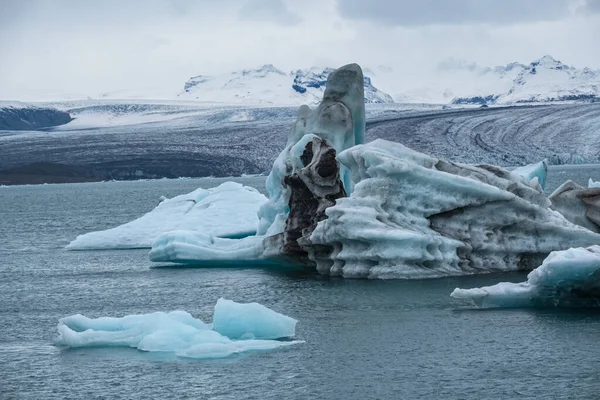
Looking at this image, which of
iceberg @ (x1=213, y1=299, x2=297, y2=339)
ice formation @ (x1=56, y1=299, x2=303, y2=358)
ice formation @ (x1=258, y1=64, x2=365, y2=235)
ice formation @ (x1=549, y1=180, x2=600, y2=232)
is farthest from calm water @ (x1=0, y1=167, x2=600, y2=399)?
ice formation @ (x1=549, y1=180, x2=600, y2=232)

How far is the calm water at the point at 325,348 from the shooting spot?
10.5 m

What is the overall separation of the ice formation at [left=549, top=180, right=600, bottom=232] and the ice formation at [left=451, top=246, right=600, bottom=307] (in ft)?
17.8

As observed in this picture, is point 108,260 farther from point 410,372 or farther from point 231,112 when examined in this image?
point 231,112

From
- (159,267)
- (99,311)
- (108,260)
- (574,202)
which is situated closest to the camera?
(99,311)

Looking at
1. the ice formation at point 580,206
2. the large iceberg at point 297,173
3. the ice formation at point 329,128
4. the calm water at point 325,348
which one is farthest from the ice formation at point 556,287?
the ice formation at point 329,128

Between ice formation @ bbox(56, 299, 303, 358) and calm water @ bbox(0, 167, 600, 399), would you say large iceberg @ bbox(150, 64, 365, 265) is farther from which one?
ice formation @ bbox(56, 299, 303, 358)

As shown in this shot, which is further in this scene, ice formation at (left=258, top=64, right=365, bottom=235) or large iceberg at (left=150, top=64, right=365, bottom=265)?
ice formation at (left=258, top=64, right=365, bottom=235)

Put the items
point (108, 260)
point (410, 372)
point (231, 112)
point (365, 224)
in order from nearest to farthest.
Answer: point (410, 372) < point (365, 224) < point (108, 260) < point (231, 112)

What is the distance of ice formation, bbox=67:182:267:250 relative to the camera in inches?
995

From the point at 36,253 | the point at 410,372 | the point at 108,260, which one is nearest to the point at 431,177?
the point at 410,372

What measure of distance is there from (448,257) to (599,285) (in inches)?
156

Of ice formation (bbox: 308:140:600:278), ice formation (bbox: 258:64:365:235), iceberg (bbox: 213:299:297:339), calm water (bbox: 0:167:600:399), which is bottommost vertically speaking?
calm water (bbox: 0:167:600:399)

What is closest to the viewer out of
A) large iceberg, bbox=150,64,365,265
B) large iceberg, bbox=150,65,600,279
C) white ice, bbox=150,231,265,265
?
large iceberg, bbox=150,65,600,279

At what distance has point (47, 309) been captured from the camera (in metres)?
16.4
